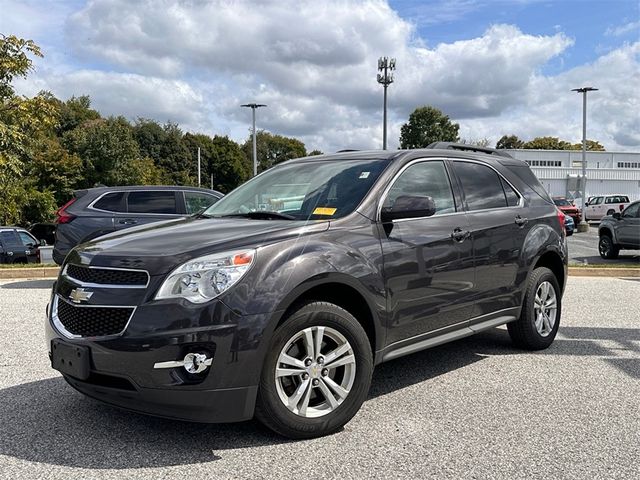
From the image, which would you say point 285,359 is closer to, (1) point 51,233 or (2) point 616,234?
(2) point 616,234

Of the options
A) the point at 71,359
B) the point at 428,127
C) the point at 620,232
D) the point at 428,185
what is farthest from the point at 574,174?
the point at 71,359

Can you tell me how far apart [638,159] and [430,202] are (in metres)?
82.2

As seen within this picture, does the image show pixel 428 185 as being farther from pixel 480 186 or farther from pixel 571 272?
pixel 571 272

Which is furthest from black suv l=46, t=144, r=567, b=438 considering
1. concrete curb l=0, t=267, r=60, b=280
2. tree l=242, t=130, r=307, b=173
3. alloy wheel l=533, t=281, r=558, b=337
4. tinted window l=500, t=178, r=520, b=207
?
A: tree l=242, t=130, r=307, b=173

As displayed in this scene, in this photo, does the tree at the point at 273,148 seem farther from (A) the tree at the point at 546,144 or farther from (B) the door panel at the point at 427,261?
(B) the door panel at the point at 427,261

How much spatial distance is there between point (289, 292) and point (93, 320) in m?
1.06

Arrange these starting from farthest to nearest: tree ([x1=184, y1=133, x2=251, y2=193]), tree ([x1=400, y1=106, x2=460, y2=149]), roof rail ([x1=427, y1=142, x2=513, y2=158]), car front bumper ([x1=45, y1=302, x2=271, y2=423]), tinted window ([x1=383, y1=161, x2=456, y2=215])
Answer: tree ([x1=184, y1=133, x2=251, y2=193]) → tree ([x1=400, y1=106, x2=460, y2=149]) → roof rail ([x1=427, y1=142, x2=513, y2=158]) → tinted window ([x1=383, y1=161, x2=456, y2=215]) → car front bumper ([x1=45, y1=302, x2=271, y2=423])

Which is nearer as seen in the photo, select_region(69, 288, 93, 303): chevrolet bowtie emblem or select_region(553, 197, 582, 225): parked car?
select_region(69, 288, 93, 303): chevrolet bowtie emblem

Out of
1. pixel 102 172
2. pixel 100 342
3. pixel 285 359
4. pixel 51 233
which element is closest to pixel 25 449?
pixel 100 342

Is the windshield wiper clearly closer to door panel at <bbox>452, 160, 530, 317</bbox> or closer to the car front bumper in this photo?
the car front bumper

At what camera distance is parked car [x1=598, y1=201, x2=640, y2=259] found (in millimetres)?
14953

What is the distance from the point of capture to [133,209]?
9.59 m

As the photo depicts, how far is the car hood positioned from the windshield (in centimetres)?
24

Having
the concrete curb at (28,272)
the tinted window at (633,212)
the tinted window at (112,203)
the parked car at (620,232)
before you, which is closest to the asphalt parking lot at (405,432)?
the tinted window at (112,203)
